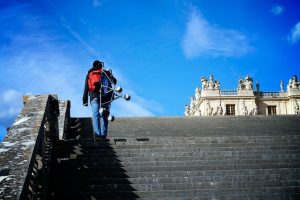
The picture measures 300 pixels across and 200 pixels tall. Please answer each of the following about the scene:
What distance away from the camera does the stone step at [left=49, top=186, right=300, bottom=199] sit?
7.66m

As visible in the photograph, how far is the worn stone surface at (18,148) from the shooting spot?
16.4ft

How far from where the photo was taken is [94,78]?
1091 centimetres

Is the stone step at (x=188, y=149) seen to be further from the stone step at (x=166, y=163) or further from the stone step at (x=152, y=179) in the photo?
the stone step at (x=152, y=179)

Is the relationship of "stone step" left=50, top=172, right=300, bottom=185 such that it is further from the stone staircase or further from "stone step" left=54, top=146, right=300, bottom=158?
"stone step" left=54, top=146, right=300, bottom=158

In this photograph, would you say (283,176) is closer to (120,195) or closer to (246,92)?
(120,195)

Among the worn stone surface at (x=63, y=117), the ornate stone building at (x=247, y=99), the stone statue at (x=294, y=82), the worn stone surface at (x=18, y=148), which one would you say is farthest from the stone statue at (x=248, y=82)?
the worn stone surface at (x=18, y=148)

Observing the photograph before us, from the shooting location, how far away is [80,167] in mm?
8727

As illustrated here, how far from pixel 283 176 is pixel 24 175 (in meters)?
5.88

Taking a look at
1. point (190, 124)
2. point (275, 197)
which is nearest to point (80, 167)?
point (275, 197)

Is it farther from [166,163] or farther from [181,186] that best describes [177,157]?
[181,186]

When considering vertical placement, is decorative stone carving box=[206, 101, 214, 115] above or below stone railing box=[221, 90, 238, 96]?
below

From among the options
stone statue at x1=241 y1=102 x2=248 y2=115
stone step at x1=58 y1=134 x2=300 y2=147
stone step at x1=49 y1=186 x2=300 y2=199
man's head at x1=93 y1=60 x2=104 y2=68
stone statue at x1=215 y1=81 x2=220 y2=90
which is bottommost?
stone step at x1=49 y1=186 x2=300 y2=199

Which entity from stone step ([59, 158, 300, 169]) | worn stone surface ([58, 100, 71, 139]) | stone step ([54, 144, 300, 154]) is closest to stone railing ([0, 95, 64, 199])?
stone step ([59, 158, 300, 169])

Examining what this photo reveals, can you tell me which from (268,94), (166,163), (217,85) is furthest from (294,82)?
(166,163)
